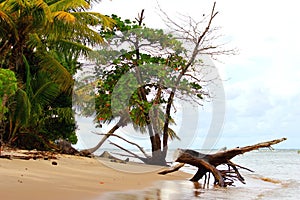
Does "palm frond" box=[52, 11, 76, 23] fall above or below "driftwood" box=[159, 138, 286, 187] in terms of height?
above

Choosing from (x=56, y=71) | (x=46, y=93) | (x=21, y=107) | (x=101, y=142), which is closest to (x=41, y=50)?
(x=56, y=71)

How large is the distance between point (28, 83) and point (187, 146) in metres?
7.15

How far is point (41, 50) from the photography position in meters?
16.5

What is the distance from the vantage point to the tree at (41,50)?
1279 centimetres

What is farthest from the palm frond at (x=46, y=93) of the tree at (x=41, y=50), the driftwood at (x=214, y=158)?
the driftwood at (x=214, y=158)

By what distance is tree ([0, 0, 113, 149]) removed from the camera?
12.8 meters

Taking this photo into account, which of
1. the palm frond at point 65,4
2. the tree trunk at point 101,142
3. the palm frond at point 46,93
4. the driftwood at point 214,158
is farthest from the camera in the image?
the palm frond at point 46,93

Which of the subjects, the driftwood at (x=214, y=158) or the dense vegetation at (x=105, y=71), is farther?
the dense vegetation at (x=105, y=71)

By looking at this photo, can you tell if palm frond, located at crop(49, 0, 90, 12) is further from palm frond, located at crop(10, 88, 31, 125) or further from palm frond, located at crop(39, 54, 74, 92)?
palm frond, located at crop(10, 88, 31, 125)

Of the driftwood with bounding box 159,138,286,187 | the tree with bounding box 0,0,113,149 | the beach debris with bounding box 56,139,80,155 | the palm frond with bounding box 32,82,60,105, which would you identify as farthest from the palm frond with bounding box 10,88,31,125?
the driftwood with bounding box 159,138,286,187

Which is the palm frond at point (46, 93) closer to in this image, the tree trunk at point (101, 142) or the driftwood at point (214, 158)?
the tree trunk at point (101, 142)

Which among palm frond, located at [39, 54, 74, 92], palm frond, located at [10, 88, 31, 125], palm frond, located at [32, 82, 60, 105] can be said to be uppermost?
palm frond, located at [39, 54, 74, 92]

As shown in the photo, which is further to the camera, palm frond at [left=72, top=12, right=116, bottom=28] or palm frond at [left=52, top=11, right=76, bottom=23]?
palm frond at [left=72, top=12, right=116, bottom=28]

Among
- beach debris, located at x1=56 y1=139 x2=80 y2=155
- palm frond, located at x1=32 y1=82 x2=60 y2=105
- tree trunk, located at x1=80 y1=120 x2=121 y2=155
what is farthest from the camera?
beach debris, located at x1=56 y1=139 x2=80 y2=155
